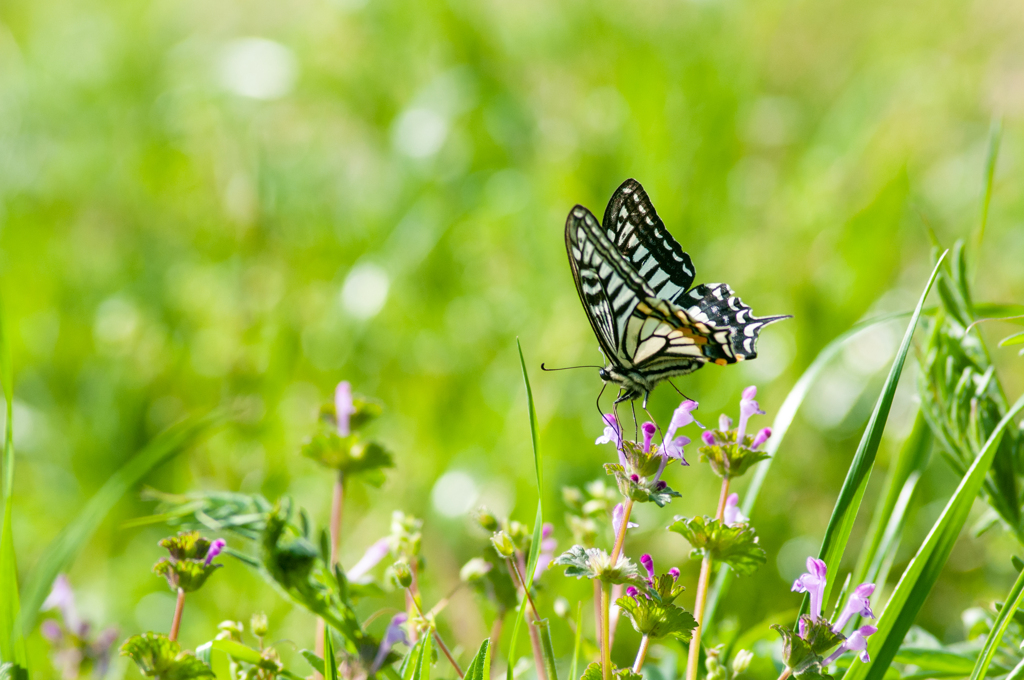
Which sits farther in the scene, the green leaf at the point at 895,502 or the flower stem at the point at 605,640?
the green leaf at the point at 895,502

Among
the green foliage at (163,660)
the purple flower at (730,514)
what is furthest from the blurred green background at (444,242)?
the green foliage at (163,660)

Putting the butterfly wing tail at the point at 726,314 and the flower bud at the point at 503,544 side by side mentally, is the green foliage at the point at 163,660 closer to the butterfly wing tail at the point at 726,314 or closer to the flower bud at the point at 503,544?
the flower bud at the point at 503,544

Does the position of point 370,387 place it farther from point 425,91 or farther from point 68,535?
point 68,535


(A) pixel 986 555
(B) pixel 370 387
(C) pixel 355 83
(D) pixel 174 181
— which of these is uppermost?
(C) pixel 355 83

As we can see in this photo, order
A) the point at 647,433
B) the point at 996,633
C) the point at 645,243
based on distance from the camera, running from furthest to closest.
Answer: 1. the point at 645,243
2. the point at 647,433
3. the point at 996,633

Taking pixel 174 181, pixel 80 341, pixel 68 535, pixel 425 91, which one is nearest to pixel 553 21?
pixel 425 91

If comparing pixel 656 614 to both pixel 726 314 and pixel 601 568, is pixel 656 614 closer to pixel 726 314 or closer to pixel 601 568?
pixel 601 568

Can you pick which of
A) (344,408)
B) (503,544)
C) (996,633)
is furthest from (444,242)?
(996,633)
